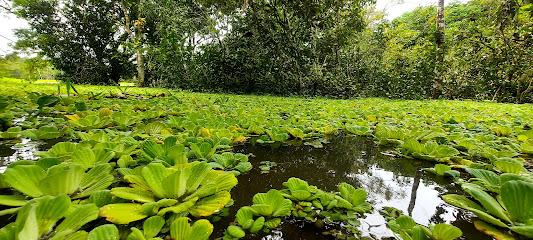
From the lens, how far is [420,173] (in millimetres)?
978

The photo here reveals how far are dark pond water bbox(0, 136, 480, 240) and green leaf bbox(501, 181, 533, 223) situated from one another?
9 cm

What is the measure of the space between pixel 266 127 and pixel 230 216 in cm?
116

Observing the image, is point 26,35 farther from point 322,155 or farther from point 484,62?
point 484,62

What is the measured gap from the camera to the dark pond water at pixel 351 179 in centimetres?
57

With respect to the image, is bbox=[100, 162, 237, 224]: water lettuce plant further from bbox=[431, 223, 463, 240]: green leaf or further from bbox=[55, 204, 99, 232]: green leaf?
bbox=[431, 223, 463, 240]: green leaf

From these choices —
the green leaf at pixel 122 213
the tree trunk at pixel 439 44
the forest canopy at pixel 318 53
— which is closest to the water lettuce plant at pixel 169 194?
the green leaf at pixel 122 213

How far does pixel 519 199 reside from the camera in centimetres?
54

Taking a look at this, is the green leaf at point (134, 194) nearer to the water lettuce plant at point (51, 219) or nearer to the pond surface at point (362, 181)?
the water lettuce plant at point (51, 219)

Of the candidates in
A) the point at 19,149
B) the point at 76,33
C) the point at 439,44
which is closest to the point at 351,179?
the point at 19,149

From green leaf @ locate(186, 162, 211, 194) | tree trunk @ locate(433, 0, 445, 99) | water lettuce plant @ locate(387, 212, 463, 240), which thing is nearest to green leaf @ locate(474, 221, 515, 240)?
water lettuce plant @ locate(387, 212, 463, 240)

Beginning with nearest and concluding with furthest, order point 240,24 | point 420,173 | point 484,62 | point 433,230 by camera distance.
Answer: point 433,230 < point 420,173 < point 484,62 < point 240,24

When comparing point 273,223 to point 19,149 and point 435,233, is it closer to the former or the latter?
point 435,233

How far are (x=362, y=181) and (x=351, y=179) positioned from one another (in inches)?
1.6

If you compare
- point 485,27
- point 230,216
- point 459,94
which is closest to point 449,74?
point 459,94
